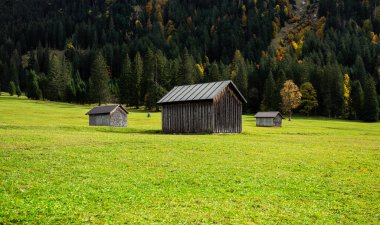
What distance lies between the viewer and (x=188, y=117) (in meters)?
53.2

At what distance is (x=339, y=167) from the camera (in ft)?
77.1

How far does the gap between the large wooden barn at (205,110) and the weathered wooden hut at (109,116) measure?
18501mm

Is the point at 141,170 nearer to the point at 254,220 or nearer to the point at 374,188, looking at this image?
the point at 254,220

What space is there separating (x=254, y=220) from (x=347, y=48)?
18773cm

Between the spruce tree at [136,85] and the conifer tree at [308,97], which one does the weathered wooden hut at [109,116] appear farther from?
the conifer tree at [308,97]

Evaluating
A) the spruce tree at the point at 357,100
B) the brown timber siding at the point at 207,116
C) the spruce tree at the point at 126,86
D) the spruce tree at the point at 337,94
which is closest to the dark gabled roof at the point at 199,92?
the brown timber siding at the point at 207,116

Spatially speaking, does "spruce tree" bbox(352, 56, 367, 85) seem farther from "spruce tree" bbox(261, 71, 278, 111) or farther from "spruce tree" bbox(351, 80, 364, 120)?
"spruce tree" bbox(261, 71, 278, 111)

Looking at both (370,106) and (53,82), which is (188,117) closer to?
(370,106)

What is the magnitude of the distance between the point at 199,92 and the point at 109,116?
24.4 metres

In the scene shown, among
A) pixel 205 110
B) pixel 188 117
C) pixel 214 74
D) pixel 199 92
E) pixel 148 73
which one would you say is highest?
pixel 214 74

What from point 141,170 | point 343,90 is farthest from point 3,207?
point 343,90

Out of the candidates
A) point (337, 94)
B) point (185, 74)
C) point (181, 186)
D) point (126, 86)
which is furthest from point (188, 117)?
point (337, 94)

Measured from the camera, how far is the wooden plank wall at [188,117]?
51281 mm

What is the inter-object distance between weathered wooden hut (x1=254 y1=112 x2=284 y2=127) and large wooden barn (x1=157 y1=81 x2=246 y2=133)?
3270cm
